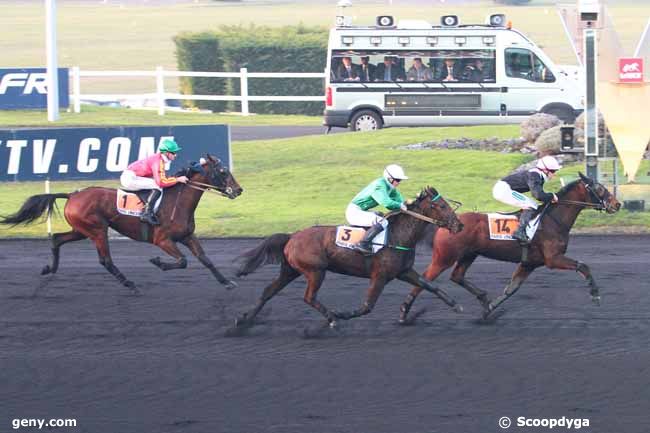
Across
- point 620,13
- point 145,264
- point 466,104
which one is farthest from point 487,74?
point 620,13

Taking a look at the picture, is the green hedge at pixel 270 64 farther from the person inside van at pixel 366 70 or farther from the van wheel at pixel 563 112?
the van wheel at pixel 563 112

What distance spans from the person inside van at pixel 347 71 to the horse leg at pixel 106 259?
13.9m

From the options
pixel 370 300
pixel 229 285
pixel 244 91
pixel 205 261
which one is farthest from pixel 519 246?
pixel 244 91

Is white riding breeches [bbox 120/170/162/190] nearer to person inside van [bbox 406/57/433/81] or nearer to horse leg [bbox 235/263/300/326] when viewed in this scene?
horse leg [bbox 235/263/300/326]

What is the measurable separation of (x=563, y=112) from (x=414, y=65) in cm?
359

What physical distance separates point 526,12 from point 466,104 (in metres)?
46.0

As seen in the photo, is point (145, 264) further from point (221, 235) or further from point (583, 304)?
point (583, 304)

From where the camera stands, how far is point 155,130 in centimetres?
1753

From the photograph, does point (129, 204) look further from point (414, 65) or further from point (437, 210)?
point (414, 65)

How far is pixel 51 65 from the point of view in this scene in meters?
28.1

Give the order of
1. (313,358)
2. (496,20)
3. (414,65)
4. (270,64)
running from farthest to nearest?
(270,64), (496,20), (414,65), (313,358)

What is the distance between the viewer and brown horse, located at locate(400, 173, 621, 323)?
1187 centimetres


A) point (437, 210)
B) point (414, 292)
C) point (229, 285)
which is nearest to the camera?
point (437, 210)

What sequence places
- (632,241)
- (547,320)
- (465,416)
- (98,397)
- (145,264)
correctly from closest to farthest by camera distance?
1. (465,416)
2. (98,397)
3. (547,320)
4. (145,264)
5. (632,241)
